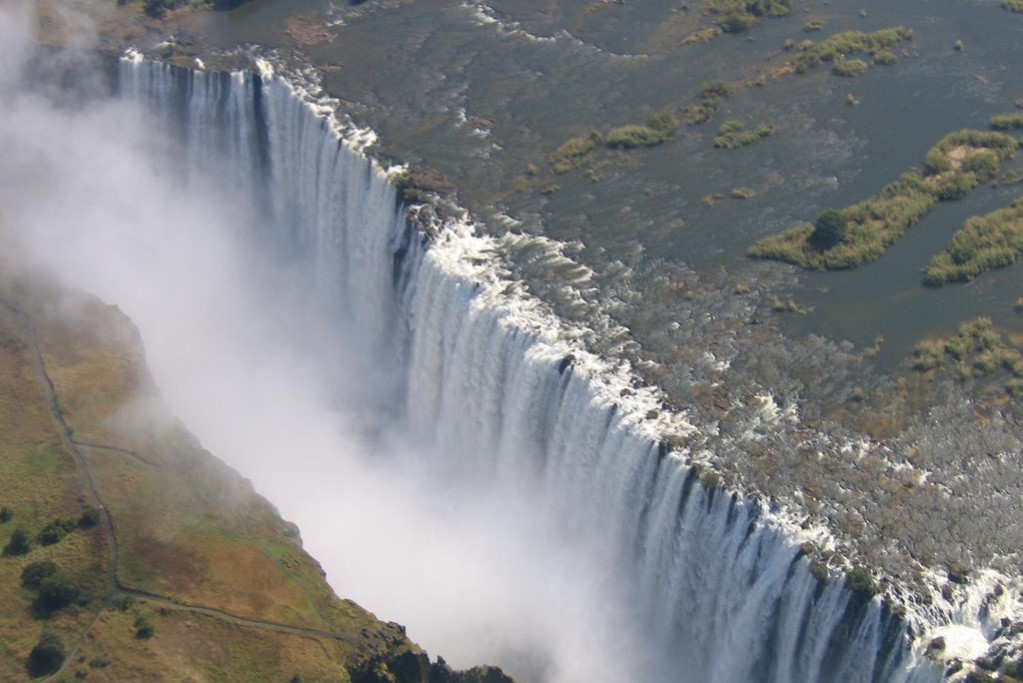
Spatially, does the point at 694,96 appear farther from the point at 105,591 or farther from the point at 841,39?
the point at 105,591

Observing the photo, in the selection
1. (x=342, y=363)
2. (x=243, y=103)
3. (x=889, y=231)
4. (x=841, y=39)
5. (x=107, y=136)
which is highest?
(x=841, y=39)

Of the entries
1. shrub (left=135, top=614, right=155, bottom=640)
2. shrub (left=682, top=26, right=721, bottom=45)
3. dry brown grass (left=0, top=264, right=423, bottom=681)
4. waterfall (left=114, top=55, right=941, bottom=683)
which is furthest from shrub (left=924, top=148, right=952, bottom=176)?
shrub (left=135, top=614, right=155, bottom=640)

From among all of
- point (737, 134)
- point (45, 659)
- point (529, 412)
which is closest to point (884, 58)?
point (737, 134)

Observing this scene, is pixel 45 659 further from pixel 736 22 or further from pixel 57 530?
pixel 736 22

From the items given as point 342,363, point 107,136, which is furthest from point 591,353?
point 107,136

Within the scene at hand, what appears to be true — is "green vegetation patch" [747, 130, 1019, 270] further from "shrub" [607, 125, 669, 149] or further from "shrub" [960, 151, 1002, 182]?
"shrub" [607, 125, 669, 149]

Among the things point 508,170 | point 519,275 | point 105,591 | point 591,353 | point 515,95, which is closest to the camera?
point 105,591
